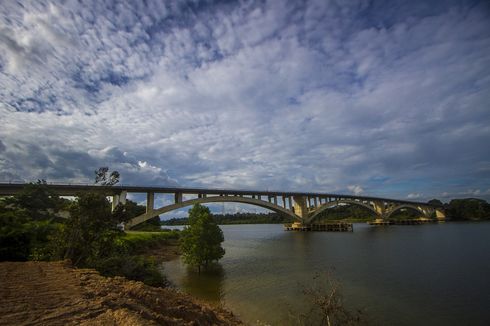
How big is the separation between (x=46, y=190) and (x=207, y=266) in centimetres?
2521

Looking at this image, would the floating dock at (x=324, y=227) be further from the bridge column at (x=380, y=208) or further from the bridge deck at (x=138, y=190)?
the bridge column at (x=380, y=208)

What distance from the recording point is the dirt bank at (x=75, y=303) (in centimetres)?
561

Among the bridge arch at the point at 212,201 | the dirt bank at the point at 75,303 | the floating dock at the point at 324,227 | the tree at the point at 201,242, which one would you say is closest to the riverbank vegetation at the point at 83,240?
the dirt bank at the point at 75,303

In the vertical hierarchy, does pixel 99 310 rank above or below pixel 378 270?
above

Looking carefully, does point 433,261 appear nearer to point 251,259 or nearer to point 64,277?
point 251,259

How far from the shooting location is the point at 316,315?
41.3 ft

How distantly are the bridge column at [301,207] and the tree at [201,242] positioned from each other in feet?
206

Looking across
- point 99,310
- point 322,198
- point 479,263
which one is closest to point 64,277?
point 99,310

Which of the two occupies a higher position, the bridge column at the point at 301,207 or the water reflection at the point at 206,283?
the bridge column at the point at 301,207

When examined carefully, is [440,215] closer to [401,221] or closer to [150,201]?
[401,221]

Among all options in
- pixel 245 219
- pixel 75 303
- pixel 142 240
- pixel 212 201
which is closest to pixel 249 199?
pixel 212 201

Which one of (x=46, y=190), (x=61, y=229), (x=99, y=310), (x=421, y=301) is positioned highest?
(x=46, y=190)

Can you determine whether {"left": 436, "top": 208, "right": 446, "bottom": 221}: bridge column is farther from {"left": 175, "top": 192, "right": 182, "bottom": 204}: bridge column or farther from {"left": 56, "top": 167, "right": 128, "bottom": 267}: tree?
{"left": 56, "top": 167, "right": 128, "bottom": 267}: tree

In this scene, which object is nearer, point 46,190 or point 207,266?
point 207,266
